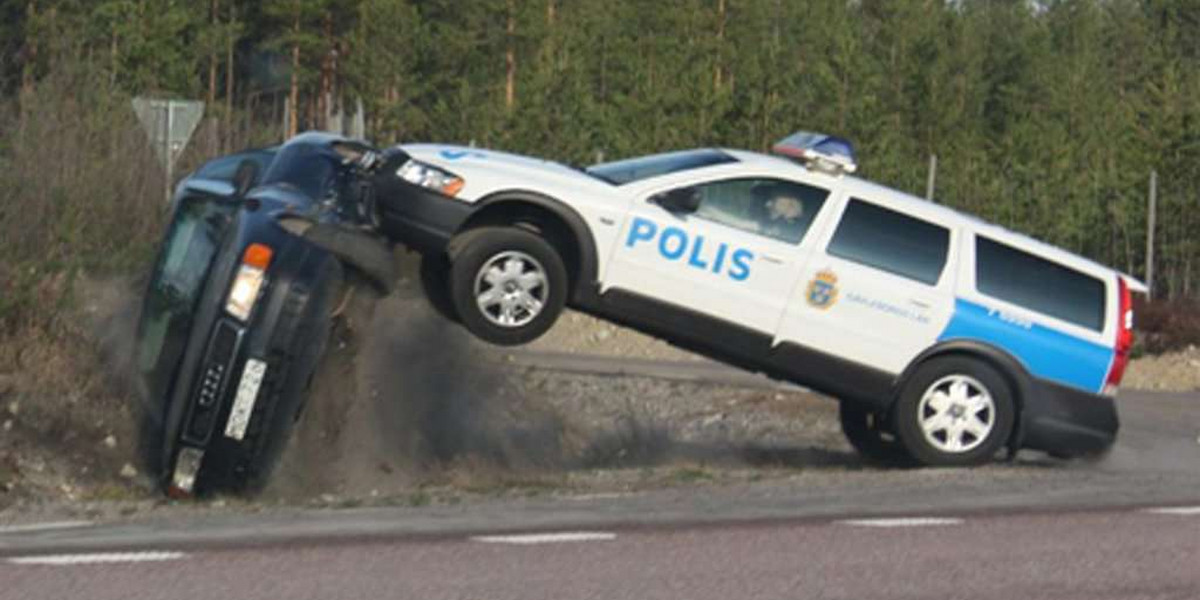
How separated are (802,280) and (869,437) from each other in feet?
7.44

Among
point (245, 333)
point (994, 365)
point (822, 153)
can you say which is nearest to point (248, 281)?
point (245, 333)

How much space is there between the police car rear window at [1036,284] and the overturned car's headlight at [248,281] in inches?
188

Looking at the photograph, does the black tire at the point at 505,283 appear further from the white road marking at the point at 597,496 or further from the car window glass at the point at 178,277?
the car window glass at the point at 178,277

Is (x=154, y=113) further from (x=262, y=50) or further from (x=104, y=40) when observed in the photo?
(x=262, y=50)

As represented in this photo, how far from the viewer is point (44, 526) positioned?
10977 mm

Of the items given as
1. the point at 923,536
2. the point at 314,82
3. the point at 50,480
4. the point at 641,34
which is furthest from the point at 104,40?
the point at 923,536

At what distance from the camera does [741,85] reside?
158 feet

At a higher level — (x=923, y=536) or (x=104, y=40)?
(x=923, y=536)

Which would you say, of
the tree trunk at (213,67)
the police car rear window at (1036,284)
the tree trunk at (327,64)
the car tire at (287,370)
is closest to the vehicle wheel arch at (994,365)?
the police car rear window at (1036,284)

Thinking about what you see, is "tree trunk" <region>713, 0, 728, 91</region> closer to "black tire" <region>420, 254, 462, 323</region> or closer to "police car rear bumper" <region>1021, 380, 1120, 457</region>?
"police car rear bumper" <region>1021, 380, 1120, 457</region>

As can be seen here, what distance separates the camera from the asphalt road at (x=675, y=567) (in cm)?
830

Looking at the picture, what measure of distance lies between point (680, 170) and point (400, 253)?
1.76 m

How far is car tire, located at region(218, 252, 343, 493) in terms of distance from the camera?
11828mm

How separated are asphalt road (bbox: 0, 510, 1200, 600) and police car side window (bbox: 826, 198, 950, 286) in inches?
161
